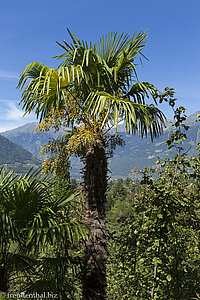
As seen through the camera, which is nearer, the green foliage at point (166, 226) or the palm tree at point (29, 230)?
the palm tree at point (29, 230)

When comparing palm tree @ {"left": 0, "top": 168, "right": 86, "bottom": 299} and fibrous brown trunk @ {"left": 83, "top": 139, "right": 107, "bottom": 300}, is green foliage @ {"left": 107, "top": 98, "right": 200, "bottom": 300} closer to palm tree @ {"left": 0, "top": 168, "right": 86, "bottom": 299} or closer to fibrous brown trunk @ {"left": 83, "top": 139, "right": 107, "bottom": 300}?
fibrous brown trunk @ {"left": 83, "top": 139, "right": 107, "bottom": 300}

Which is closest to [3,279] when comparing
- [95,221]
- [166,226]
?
[95,221]

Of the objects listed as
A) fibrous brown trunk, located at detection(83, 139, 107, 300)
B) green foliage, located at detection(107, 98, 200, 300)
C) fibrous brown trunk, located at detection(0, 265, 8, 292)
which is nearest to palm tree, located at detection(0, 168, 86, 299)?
fibrous brown trunk, located at detection(0, 265, 8, 292)

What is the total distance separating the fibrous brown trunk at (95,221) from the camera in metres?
3.50

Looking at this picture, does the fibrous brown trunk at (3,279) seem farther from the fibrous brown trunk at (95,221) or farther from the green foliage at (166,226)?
the green foliage at (166,226)

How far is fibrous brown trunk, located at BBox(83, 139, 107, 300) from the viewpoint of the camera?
11.5ft

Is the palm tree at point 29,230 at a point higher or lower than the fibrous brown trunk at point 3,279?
higher

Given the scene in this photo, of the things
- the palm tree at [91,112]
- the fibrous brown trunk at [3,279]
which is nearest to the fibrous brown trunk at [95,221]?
the palm tree at [91,112]

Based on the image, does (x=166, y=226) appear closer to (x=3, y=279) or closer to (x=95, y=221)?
(x=95, y=221)

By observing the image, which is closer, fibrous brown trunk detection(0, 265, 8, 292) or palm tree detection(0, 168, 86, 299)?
palm tree detection(0, 168, 86, 299)

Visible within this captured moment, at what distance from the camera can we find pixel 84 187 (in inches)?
154

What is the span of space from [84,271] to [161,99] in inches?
117

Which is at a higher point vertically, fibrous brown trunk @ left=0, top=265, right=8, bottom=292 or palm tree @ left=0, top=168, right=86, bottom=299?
palm tree @ left=0, top=168, right=86, bottom=299

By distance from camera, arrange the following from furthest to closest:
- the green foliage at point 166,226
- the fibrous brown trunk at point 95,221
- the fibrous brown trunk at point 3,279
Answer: the fibrous brown trunk at point 95,221 → the green foliage at point 166,226 → the fibrous brown trunk at point 3,279
